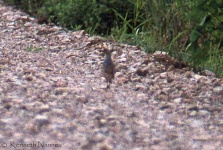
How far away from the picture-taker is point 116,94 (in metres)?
5.90

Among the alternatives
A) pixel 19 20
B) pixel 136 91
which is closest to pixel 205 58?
pixel 136 91

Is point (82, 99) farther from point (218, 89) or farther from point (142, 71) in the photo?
point (218, 89)

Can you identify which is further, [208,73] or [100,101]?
[208,73]

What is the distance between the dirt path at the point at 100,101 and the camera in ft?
15.9

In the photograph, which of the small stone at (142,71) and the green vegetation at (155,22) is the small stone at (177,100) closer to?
the small stone at (142,71)

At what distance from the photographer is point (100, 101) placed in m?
5.65

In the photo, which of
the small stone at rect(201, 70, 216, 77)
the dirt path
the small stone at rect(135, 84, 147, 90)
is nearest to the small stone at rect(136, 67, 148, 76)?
the dirt path

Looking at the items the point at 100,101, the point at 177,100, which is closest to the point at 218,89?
the point at 177,100

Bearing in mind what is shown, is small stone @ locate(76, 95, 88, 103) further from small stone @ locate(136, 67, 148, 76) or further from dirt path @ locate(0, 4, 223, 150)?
small stone @ locate(136, 67, 148, 76)

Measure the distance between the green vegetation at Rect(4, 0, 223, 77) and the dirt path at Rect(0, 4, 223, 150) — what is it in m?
0.35

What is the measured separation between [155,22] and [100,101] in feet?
10.5

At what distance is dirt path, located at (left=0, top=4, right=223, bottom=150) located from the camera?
15.9 ft

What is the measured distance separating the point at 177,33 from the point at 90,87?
2.84 m

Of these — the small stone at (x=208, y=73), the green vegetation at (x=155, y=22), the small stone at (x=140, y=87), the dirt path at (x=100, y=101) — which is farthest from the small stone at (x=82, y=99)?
the small stone at (x=208, y=73)
